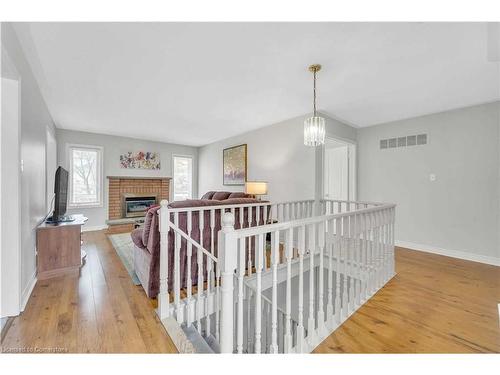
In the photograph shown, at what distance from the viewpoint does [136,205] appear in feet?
18.1

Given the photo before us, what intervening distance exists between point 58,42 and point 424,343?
3.64m

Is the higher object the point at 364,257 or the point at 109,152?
the point at 109,152

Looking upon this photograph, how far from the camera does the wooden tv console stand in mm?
2396

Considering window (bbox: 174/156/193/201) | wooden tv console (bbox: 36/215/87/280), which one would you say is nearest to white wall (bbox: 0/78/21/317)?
wooden tv console (bbox: 36/215/87/280)

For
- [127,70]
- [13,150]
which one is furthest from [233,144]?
[13,150]

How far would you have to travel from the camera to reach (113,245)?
3.74 m

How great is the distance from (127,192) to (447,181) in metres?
6.50

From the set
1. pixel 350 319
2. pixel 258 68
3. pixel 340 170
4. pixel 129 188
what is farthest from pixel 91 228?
pixel 340 170

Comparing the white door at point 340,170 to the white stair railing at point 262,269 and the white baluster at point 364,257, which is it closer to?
the white stair railing at point 262,269

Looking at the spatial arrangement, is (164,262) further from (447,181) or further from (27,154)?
(447,181)

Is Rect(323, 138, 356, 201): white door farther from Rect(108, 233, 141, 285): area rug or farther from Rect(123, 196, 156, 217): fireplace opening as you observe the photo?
Rect(123, 196, 156, 217): fireplace opening

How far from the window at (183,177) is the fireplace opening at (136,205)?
90 centimetres

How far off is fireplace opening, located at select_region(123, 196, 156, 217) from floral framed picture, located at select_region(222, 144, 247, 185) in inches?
82.2

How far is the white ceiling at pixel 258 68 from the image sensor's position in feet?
5.39
